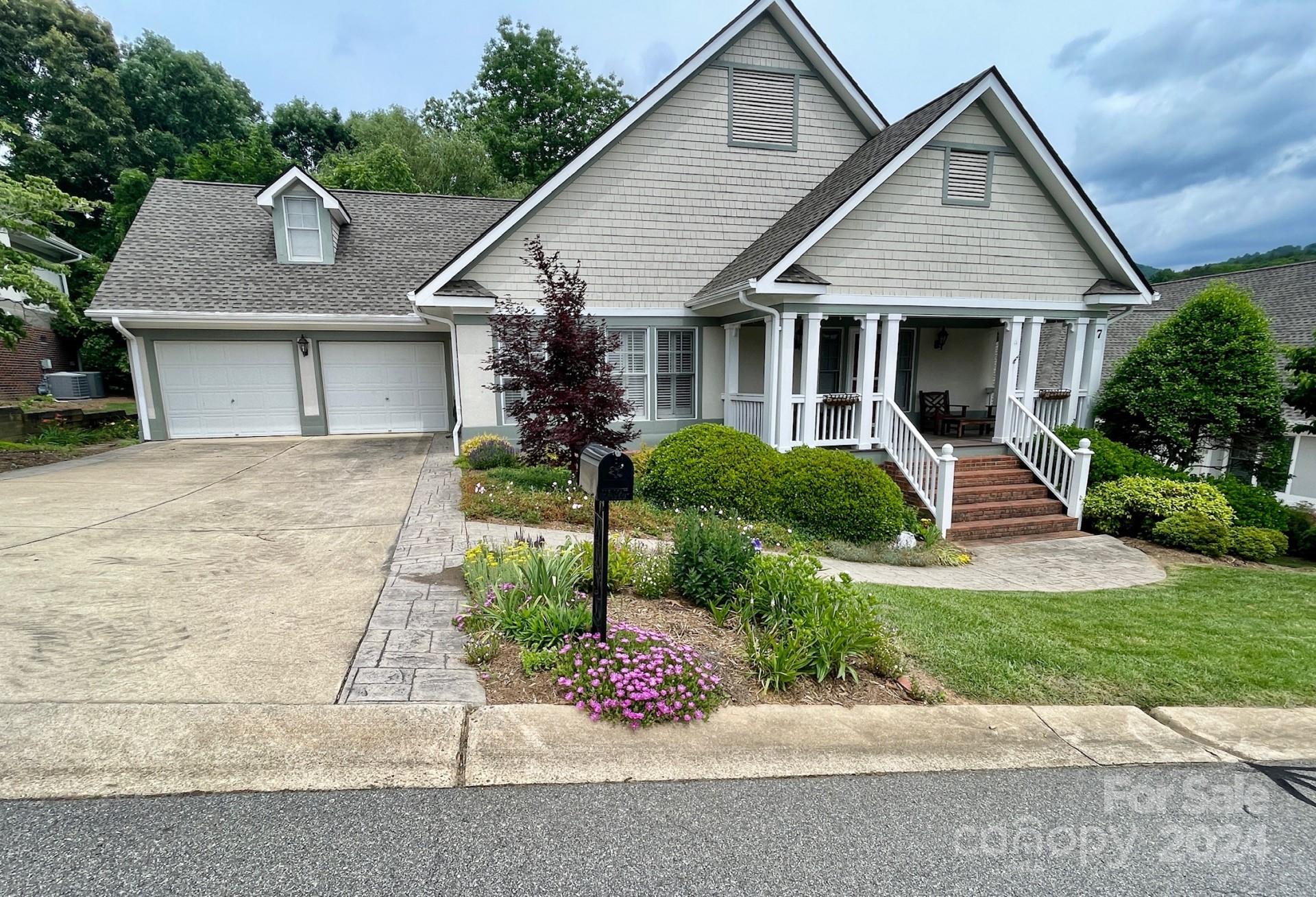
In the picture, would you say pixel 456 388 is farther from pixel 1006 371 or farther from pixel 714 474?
pixel 1006 371

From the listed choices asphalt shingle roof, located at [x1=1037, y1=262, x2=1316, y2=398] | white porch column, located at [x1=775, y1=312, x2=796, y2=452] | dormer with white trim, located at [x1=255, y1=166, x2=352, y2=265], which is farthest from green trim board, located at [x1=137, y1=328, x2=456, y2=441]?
asphalt shingle roof, located at [x1=1037, y1=262, x2=1316, y2=398]

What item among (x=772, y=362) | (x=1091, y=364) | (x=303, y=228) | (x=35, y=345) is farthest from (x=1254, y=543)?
(x=35, y=345)

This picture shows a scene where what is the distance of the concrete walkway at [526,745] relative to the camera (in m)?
2.69

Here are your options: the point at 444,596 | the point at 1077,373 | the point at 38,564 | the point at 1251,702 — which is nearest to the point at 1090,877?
the point at 1251,702

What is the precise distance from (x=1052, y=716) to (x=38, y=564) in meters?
7.92

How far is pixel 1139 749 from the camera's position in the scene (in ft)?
10.8

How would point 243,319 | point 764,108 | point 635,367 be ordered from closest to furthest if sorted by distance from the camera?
point 764,108, point 635,367, point 243,319

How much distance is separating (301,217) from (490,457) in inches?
361

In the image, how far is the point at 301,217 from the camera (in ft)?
47.2

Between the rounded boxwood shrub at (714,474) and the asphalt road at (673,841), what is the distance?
5515 millimetres

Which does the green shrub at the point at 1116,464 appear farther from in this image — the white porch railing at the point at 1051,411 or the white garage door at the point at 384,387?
the white garage door at the point at 384,387

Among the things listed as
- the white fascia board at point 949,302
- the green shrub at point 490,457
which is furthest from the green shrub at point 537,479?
the white fascia board at point 949,302

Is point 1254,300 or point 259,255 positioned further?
point 1254,300

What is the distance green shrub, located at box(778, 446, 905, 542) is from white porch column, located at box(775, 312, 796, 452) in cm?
175
